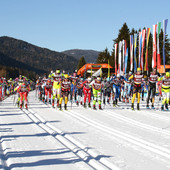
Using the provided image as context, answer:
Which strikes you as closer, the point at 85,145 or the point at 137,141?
the point at 85,145

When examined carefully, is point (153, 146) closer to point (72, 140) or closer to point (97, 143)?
point (97, 143)

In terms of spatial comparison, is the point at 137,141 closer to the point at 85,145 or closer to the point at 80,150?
the point at 85,145

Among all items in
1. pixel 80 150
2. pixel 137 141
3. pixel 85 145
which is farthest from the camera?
pixel 137 141

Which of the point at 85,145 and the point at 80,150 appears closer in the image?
the point at 80,150

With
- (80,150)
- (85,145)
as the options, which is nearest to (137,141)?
(85,145)

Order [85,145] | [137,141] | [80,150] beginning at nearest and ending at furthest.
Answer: [80,150] → [85,145] → [137,141]

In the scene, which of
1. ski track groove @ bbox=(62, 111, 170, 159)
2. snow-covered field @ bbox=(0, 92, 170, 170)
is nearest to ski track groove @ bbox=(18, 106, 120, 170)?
snow-covered field @ bbox=(0, 92, 170, 170)

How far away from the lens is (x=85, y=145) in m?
6.77

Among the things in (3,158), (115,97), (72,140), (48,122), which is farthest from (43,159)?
(115,97)

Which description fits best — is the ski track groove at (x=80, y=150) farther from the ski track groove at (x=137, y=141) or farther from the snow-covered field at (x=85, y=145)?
the ski track groove at (x=137, y=141)

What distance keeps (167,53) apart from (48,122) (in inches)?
2298

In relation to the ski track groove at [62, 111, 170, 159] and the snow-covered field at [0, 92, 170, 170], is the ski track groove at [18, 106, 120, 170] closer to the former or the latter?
the snow-covered field at [0, 92, 170, 170]

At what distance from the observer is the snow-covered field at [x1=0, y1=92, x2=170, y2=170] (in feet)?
17.3

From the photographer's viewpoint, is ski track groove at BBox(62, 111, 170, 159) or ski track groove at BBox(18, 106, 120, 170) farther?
ski track groove at BBox(62, 111, 170, 159)
